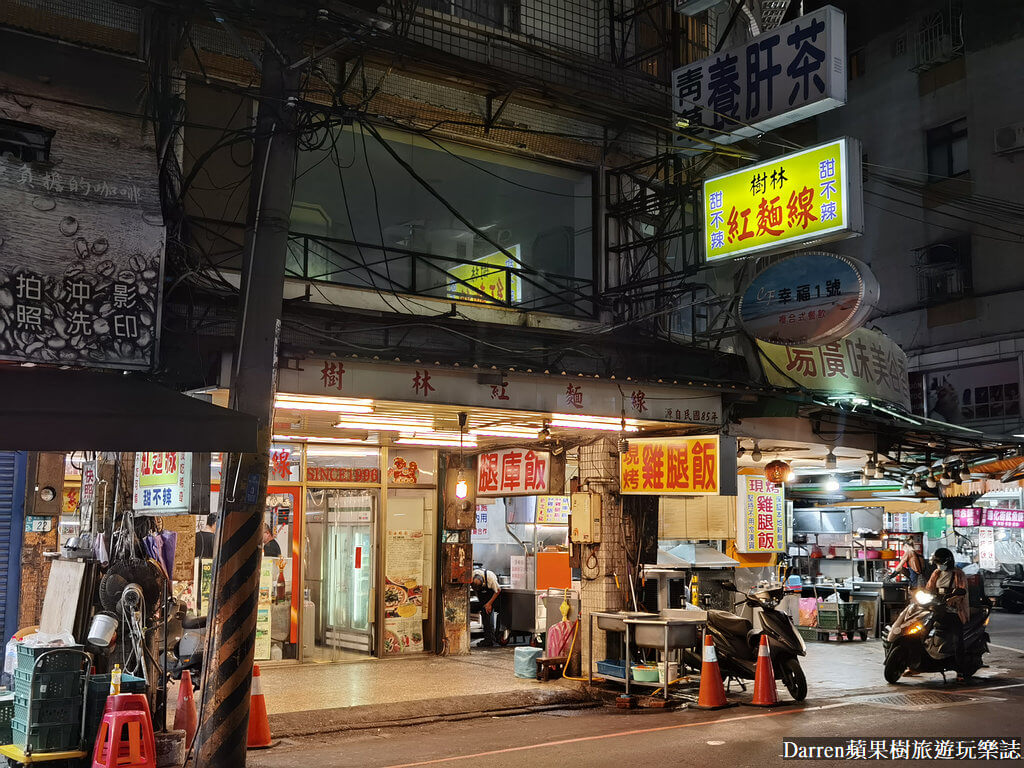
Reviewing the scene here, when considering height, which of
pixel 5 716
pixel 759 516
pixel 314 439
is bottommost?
pixel 5 716

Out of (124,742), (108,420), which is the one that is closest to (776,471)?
(124,742)

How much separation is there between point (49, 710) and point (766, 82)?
10.8m

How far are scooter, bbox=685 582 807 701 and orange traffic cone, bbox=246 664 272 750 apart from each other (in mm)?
5983

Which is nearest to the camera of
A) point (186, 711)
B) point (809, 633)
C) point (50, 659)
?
point (50, 659)

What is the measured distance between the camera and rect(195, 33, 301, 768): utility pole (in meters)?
8.70

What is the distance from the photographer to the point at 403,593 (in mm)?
17266

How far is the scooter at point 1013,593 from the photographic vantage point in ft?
105

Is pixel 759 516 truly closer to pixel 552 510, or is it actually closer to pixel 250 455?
pixel 552 510

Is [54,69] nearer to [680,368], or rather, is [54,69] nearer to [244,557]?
[244,557]

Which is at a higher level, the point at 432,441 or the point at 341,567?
the point at 432,441

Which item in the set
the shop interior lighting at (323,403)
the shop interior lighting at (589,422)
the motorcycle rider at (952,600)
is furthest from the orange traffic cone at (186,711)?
the motorcycle rider at (952,600)

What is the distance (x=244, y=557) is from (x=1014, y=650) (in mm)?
16980

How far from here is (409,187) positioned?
14.1m

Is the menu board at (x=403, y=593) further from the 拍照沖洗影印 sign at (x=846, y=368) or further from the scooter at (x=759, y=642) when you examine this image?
the 拍照沖洗影印 sign at (x=846, y=368)
